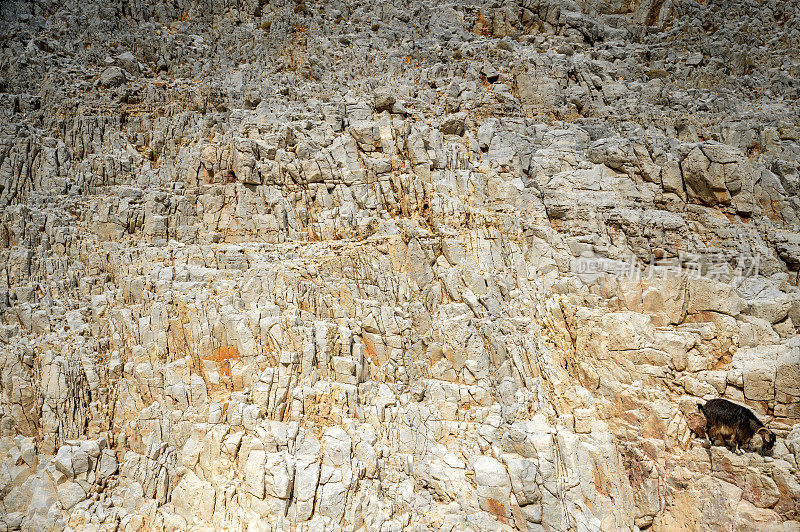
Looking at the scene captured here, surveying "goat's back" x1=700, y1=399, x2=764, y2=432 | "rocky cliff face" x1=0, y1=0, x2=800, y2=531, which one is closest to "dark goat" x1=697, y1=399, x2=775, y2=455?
"goat's back" x1=700, y1=399, x2=764, y2=432

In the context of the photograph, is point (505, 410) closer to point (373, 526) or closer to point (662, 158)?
point (373, 526)

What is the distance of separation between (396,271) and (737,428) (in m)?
9.91

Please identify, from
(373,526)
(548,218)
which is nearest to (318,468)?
(373,526)

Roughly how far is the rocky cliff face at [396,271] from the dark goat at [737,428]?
0.41 metres

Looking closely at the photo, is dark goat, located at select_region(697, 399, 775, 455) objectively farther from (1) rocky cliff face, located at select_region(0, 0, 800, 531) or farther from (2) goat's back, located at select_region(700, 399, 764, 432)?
(1) rocky cliff face, located at select_region(0, 0, 800, 531)

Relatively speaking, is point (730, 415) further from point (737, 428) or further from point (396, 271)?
point (396, 271)

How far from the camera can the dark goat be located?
39.1ft

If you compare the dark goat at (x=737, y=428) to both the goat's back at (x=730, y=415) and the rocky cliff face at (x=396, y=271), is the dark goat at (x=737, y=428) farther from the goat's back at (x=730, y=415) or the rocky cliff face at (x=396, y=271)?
the rocky cliff face at (x=396, y=271)

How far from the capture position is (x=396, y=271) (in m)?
14.3

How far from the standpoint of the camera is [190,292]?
1330 cm

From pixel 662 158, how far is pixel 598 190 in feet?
7.67

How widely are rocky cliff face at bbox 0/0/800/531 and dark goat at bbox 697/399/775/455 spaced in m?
0.41

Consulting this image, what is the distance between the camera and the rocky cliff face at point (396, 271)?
38.5ft

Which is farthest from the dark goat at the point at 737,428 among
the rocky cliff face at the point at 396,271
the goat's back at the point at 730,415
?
the rocky cliff face at the point at 396,271
